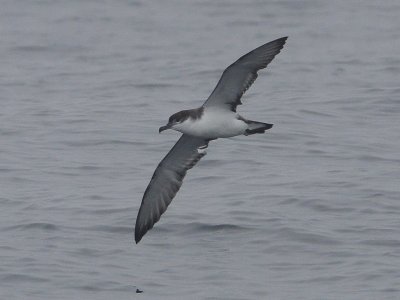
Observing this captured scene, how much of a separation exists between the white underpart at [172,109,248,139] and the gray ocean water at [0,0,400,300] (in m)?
1.12

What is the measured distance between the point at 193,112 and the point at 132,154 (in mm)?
3687

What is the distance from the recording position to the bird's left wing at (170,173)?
37.6 feet

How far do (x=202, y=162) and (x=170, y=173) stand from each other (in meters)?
2.21

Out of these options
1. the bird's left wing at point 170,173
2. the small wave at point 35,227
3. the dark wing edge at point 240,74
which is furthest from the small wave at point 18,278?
the dark wing edge at point 240,74

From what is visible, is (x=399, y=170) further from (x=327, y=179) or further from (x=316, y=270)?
(x=316, y=270)

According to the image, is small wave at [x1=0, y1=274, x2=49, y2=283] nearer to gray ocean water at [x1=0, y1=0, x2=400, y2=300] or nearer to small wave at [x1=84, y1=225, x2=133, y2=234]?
gray ocean water at [x1=0, y1=0, x2=400, y2=300]

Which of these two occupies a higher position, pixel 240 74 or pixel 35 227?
pixel 240 74

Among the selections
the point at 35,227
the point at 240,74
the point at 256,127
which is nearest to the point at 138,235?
the point at 35,227

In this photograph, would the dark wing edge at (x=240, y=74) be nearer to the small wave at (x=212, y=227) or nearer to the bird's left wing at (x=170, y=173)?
the bird's left wing at (x=170, y=173)

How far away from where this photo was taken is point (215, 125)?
418 inches

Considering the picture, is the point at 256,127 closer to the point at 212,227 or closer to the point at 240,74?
the point at 240,74

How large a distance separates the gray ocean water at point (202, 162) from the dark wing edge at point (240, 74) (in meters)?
1.38

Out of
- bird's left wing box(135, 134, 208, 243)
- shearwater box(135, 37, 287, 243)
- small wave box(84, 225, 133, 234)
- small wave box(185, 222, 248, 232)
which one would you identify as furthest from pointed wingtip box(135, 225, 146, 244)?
small wave box(185, 222, 248, 232)

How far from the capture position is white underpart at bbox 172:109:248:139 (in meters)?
10.6
